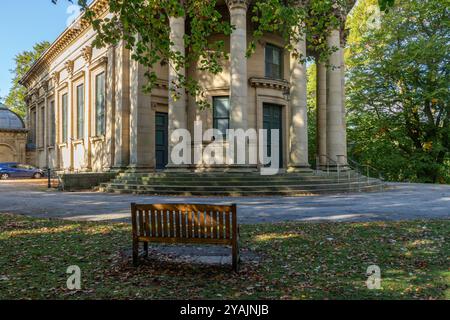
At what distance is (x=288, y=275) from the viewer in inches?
180

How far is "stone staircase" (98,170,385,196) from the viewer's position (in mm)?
15273

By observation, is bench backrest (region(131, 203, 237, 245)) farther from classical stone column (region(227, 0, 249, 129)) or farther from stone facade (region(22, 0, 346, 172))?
classical stone column (region(227, 0, 249, 129))

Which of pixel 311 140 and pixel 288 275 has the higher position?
pixel 311 140

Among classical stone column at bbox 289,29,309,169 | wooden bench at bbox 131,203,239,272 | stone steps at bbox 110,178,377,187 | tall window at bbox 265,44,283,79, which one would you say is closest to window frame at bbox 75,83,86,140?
stone steps at bbox 110,178,377,187

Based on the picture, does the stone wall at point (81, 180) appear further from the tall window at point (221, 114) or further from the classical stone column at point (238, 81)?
the classical stone column at point (238, 81)

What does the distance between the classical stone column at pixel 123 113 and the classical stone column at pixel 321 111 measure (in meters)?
12.0

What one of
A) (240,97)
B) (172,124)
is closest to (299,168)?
(240,97)

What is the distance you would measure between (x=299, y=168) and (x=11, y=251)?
1425 centimetres

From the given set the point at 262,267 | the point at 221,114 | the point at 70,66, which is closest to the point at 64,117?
the point at 70,66

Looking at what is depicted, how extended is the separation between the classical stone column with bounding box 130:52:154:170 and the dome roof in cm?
3207

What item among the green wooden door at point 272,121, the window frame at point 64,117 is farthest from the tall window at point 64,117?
the green wooden door at point 272,121

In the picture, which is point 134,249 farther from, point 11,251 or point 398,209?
point 398,209

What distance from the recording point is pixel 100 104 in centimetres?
2534
